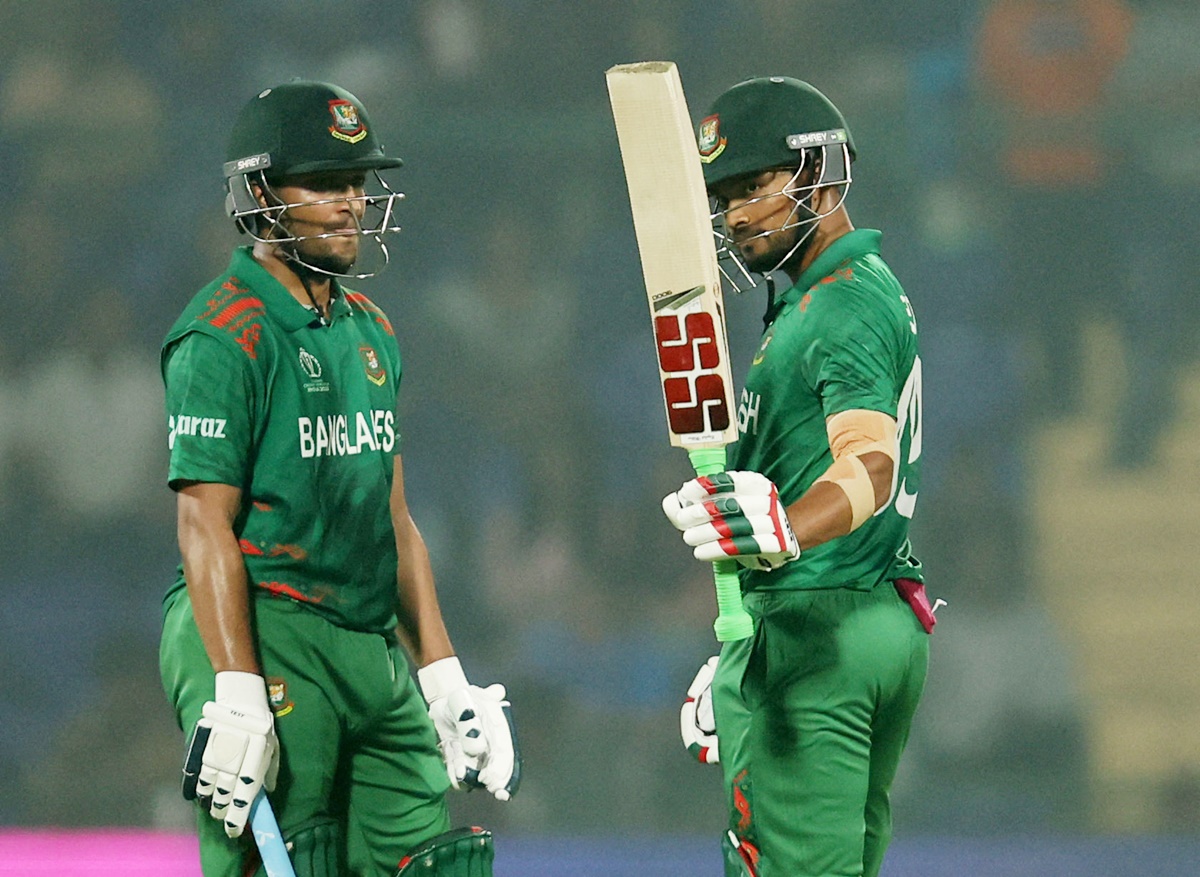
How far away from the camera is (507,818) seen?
3.93 m

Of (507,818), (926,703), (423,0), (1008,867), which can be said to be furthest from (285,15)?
(1008,867)

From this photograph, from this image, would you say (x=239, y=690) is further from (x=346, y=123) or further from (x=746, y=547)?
(x=346, y=123)

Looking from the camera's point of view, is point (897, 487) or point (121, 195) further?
point (121, 195)

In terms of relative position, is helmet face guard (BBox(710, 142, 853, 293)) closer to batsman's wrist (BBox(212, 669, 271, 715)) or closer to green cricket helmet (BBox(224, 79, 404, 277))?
green cricket helmet (BBox(224, 79, 404, 277))

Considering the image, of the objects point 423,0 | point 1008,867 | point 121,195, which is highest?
point 423,0

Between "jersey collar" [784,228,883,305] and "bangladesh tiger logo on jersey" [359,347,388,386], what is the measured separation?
53cm

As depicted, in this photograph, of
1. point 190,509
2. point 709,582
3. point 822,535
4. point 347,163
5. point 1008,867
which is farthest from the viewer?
point 709,582

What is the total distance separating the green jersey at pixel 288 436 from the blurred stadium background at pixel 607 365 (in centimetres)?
176

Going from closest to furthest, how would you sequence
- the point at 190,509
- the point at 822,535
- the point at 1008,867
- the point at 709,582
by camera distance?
the point at 822,535 < the point at 190,509 < the point at 1008,867 < the point at 709,582

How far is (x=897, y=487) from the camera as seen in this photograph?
2184 mm

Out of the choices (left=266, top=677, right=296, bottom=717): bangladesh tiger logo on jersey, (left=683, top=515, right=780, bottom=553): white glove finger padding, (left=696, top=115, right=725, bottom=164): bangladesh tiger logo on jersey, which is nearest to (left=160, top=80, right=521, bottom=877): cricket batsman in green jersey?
(left=266, top=677, right=296, bottom=717): bangladesh tiger logo on jersey

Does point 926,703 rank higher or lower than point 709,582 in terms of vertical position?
lower

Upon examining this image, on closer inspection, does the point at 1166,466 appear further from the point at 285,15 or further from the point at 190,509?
the point at 190,509

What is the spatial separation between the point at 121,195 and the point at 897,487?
242 cm
